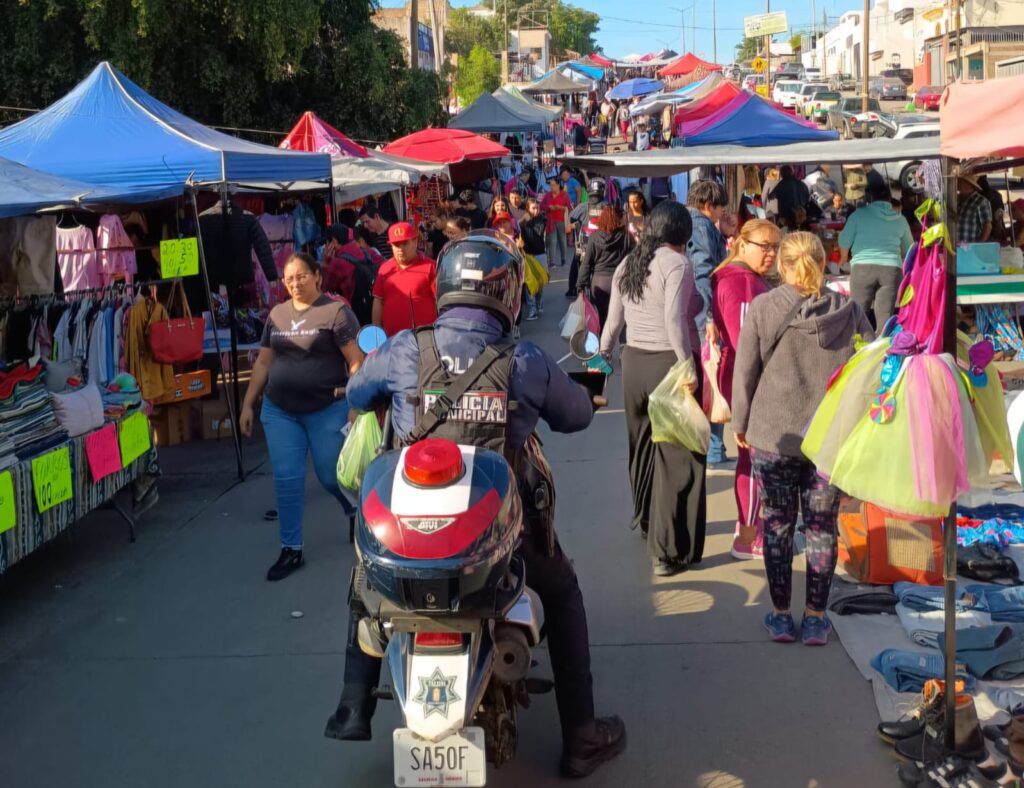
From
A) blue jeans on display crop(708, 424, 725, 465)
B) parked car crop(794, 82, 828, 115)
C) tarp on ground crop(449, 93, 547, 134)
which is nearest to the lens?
blue jeans on display crop(708, 424, 725, 465)

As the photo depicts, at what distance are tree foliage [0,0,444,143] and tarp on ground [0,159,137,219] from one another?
11934 millimetres

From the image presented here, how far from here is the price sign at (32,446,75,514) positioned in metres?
5.84

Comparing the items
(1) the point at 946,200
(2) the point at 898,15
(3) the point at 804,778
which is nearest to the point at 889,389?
(1) the point at 946,200

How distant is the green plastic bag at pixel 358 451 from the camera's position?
4602 millimetres

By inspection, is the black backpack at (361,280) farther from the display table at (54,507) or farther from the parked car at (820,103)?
the parked car at (820,103)

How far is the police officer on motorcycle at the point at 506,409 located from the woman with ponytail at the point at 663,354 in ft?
6.55

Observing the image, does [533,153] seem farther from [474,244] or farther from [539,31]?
[539,31]

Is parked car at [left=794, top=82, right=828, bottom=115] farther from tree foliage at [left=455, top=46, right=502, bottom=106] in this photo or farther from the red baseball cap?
the red baseball cap

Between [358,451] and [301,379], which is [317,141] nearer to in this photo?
[301,379]

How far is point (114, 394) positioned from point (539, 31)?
357 ft

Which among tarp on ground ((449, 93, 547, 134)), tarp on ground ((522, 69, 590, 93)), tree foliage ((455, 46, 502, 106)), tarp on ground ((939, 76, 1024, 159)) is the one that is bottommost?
tarp on ground ((939, 76, 1024, 159))

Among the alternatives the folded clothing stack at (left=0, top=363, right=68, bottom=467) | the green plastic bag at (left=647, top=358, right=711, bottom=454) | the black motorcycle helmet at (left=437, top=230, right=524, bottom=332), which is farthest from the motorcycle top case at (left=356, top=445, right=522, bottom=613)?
the folded clothing stack at (left=0, top=363, right=68, bottom=467)

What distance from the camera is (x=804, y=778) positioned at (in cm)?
390

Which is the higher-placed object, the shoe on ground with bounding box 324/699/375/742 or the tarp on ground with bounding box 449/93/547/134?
the tarp on ground with bounding box 449/93/547/134
